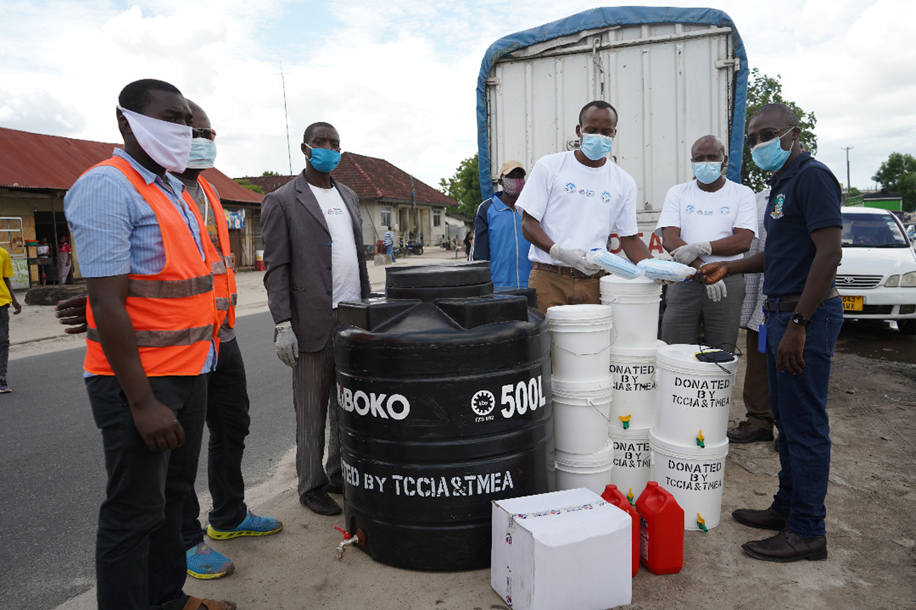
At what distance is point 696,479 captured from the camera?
124 inches

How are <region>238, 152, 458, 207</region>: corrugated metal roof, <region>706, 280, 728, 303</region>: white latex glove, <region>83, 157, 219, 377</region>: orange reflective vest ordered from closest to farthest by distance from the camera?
<region>83, 157, 219, 377</region>: orange reflective vest, <region>706, 280, 728, 303</region>: white latex glove, <region>238, 152, 458, 207</region>: corrugated metal roof

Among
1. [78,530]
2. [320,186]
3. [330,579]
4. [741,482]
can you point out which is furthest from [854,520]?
[78,530]

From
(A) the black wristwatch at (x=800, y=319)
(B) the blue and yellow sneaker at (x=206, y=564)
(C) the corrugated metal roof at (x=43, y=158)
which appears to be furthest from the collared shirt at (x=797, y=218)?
(C) the corrugated metal roof at (x=43, y=158)

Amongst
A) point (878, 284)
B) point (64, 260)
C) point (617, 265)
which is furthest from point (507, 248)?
point (64, 260)

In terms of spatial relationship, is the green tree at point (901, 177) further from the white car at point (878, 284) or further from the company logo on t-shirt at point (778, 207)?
the company logo on t-shirt at point (778, 207)

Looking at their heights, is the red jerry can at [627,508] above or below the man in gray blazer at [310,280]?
below

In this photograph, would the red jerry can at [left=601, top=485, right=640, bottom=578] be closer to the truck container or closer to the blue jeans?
the blue jeans

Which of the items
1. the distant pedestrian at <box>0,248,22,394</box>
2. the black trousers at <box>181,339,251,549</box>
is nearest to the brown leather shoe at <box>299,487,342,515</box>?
the black trousers at <box>181,339,251,549</box>

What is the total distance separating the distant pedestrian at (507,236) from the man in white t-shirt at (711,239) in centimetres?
115

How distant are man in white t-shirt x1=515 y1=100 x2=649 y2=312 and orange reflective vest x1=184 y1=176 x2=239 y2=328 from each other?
1.73 m

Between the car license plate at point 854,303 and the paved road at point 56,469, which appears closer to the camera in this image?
the paved road at point 56,469

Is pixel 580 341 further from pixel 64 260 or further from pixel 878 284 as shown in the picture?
pixel 64 260

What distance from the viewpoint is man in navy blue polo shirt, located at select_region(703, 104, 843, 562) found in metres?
2.81

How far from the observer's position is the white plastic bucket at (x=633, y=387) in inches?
132
